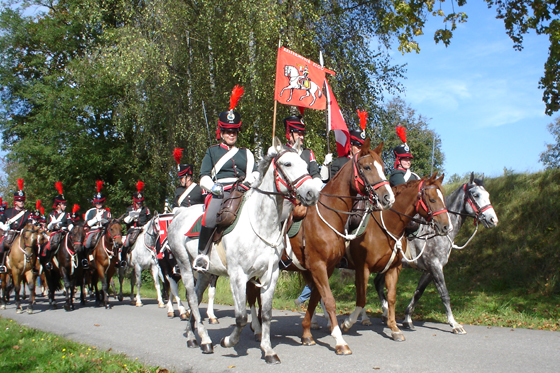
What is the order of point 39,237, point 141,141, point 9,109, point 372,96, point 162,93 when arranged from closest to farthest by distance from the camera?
point 39,237
point 372,96
point 162,93
point 141,141
point 9,109

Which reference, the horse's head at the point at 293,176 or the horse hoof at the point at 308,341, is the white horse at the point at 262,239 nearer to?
the horse's head at the point at 293,176

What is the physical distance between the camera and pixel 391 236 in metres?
8.02

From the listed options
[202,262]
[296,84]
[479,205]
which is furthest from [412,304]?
[296,84]

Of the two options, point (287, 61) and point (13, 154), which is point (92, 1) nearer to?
point (13, 154)

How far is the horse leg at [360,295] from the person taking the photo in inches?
307

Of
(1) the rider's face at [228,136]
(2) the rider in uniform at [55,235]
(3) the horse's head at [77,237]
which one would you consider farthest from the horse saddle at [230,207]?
(2) the rider in uniform at [55,235]

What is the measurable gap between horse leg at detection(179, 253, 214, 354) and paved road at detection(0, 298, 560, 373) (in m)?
0.15

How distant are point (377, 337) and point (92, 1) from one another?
21.9 meters

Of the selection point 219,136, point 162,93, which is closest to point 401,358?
point 219,136

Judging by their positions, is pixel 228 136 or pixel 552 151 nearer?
pixel 228 136

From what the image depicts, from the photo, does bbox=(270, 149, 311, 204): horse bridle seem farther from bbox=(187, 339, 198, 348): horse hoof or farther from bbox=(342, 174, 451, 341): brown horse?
bbox=(187, 339, 198, 348): horse hoof

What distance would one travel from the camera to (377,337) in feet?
26.5

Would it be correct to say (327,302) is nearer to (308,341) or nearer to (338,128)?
(308,341)

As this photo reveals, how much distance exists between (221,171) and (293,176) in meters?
1.66
